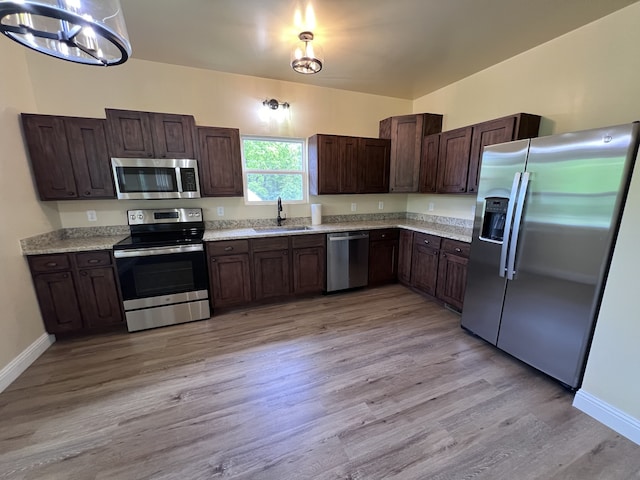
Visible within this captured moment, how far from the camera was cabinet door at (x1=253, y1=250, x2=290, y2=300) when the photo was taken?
10.7ft

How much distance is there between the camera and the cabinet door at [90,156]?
2648mm

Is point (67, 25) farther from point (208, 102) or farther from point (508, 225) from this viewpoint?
point (508, 225)

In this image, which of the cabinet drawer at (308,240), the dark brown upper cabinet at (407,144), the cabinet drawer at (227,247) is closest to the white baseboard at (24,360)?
the cabinet drawer at (227,247)

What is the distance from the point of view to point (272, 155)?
3713 millimetres

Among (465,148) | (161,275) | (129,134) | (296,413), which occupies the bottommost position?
(296,413)

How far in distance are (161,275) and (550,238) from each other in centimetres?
357

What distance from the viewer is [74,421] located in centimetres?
174

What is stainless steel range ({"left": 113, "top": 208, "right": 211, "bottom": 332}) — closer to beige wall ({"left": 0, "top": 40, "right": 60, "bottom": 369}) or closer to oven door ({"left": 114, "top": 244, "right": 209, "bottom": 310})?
oven door ({"left": 114, "top": 244, "right": 209, "bottom": 310})

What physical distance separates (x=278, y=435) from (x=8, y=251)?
268 cm

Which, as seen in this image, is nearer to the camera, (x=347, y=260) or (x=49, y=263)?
(x=49, y=263)

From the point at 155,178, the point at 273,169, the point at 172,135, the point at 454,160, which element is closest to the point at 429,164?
the point at 454,160

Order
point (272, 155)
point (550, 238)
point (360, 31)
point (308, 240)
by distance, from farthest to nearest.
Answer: point (272, 155), point (308, 240), point (360, 31), point (550, 238)

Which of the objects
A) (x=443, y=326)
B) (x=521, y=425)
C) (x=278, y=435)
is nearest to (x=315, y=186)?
(x=443, y=326)

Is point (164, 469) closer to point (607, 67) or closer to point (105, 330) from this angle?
point (105, 330)
